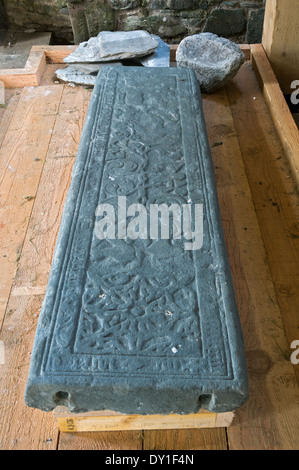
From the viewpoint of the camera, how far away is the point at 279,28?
10.5ft

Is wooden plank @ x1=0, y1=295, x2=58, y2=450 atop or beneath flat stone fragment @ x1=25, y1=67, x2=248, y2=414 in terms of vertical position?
beneath

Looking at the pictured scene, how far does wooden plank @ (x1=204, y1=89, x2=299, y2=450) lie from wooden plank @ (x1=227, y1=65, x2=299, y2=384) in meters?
0.04

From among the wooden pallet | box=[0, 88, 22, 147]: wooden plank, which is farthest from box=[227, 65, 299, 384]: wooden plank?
box=[0, 88, 22, 147]: wooden plank

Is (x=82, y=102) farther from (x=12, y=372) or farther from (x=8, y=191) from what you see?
(x=12, y=372)

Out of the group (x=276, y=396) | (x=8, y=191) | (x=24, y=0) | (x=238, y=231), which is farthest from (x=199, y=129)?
(x=24, y=0)

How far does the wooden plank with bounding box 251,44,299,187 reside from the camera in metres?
2.64

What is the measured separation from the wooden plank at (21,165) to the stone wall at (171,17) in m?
0.93

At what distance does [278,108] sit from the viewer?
9.66ft

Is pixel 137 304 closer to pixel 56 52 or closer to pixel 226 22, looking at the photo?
pixel 56 52

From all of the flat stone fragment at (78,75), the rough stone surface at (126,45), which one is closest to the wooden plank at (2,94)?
the flat stone fragment at (78,75)

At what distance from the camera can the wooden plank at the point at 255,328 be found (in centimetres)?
164

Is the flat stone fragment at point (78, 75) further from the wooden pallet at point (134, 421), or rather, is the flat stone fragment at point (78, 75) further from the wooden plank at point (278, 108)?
the wooden pallet at point (134, 421)

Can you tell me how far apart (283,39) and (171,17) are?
1129 millimetres

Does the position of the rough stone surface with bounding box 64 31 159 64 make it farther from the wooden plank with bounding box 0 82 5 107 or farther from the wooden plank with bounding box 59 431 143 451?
the wooden plank with bounding box 59 431 143 451
